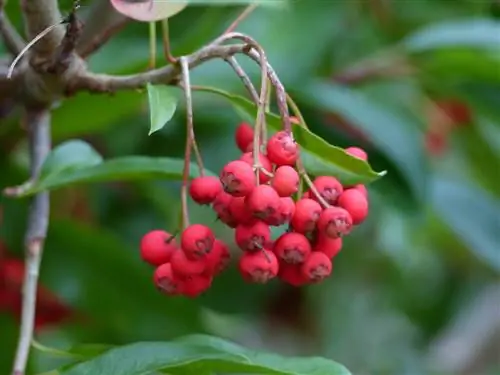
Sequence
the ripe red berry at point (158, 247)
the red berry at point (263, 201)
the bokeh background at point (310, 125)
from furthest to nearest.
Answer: the bokeh background at point (310, 125)
the ripe red berry at point (158, 247)
the red berry at point (263, 201)

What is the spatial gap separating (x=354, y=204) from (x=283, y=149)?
0.08 metres

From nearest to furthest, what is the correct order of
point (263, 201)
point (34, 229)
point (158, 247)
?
1. point (263, 201)
2. point (158, 247)
3. point (34, 229)

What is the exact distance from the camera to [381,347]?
8.64 feet

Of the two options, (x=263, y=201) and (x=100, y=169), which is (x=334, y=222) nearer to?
(x=263, y=201)

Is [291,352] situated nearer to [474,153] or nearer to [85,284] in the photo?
[474,153]

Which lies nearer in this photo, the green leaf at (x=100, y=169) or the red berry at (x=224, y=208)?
the red berry at (x=224, y=208)

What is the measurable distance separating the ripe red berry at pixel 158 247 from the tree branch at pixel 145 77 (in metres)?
0.12

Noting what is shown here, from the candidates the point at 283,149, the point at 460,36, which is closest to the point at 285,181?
the point at 283,149

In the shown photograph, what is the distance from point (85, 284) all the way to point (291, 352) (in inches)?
56.6

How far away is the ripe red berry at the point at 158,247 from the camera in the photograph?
31.8 inches

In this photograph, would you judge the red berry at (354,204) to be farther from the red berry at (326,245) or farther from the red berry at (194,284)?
the red berry at (194,284)

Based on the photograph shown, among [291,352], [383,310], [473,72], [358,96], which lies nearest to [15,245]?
[358,96]

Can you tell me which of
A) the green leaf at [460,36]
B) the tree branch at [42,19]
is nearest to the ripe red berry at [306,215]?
the tree branch at [42,19]

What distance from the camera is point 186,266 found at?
77 centimetres
